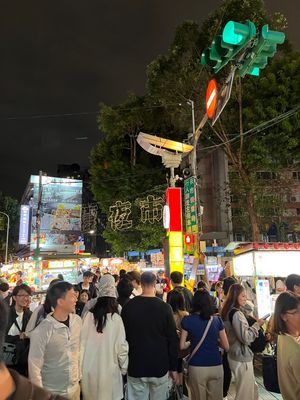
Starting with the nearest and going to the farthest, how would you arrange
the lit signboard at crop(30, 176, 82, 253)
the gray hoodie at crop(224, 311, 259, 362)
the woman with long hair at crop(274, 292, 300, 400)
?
1. the woman with long hair at crop(274, 292, 300, 400)
2. the gray hoodie at crop(224, 311, 259, 362)
3. the lit signboard at crop(30, 176, 82, 253)

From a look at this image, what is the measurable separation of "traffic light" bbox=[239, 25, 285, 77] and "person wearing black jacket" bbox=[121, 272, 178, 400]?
3986mm

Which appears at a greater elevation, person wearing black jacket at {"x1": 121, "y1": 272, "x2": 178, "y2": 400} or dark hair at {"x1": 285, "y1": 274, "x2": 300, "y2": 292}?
dark hair at {"x1": 285, "y1": 274, "x2": 300, "y2": 292}

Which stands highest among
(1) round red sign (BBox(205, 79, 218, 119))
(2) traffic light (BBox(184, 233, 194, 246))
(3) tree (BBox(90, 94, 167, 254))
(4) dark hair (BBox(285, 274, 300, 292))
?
(3) tree (BBox(90, 94, 167, 254))

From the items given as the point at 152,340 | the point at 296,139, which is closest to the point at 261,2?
the point at 296,139

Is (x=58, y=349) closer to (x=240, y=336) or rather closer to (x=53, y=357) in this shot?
(x=53, y=357)

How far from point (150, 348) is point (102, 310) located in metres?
0.69

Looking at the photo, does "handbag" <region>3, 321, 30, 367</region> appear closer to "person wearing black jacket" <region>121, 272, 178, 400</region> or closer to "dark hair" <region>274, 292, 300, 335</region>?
"person wearing black jacket" <region>121, 272, 178, 400</region>

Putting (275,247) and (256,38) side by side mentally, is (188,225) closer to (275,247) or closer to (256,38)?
(275,247)

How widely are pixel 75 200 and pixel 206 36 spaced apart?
26688mm

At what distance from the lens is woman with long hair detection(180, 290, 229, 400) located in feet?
13.7

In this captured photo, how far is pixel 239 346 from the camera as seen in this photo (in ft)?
15.4

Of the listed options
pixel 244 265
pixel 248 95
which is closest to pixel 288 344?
pixel 244 265

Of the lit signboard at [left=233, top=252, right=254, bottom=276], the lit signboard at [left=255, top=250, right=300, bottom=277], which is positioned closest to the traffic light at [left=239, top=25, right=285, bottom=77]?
the lit signboard at [left=255, top=250, right=300, bottom=277]

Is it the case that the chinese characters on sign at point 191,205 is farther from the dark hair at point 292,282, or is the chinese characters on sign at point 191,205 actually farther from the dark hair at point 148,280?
the dark hair at point 148,280
